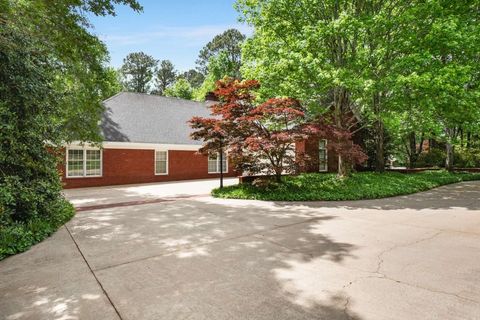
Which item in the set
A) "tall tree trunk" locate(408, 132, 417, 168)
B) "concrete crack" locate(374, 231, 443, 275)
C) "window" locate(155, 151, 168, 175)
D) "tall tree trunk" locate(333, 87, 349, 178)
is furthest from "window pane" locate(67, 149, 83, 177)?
"tall tree trunk" locate(408, 132, 417, 168)

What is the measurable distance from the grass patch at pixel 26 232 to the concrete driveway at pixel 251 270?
25cm

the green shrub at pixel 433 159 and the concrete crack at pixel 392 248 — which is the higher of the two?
the green shrub at pixel 433 159

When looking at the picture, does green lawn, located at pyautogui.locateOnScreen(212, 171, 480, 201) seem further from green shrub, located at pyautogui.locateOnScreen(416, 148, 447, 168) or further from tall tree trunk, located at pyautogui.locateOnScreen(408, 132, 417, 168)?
tall tree trunk, located at pyautogui.locateOnScreen(408, 132, 417, 168)

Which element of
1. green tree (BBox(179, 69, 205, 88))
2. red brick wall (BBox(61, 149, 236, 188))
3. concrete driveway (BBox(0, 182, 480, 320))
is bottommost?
concrete driveway (BBox(0, 182, 480, 320))

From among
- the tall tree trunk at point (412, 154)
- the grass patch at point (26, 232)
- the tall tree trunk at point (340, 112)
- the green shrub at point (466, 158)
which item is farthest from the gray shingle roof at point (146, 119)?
the green shrub at point (466, 158)

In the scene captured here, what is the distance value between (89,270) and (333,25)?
40.9ft

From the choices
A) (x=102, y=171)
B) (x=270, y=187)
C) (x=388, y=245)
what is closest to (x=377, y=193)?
(x=270, y=187)

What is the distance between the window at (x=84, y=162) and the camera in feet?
54.6

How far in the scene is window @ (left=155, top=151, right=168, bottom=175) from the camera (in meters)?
19.8

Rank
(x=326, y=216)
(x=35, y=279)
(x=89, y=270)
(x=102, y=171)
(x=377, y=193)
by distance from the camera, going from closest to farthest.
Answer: (x=35, y=279), (x=89, y=270), (x=326, y=216), (x=377, y=193), (x=102, y=171)

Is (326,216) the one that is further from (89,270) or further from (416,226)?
(89,270)

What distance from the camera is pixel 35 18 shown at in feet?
24.0

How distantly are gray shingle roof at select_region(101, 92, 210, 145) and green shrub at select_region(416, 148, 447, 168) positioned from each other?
2158cm

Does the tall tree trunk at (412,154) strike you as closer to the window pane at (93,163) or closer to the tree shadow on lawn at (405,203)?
the tree shadow on lawn at (405,203)
